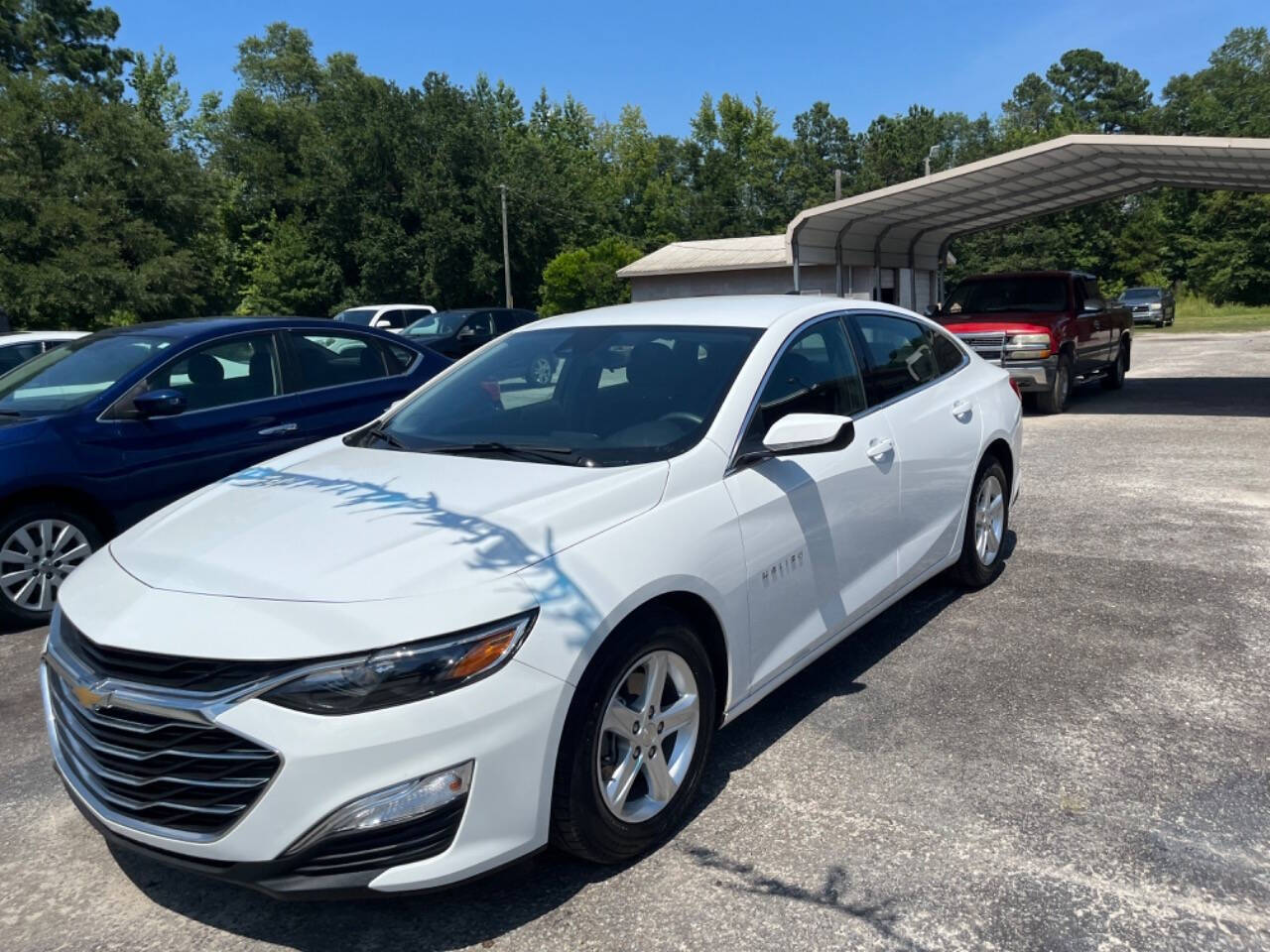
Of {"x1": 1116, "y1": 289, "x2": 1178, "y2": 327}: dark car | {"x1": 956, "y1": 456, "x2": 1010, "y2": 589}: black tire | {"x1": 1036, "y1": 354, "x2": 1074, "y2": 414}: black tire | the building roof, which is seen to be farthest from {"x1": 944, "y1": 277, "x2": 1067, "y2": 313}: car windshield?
{"x1": 1116, "y1": 289, "x2": 1178, "y2": 327}: dark car

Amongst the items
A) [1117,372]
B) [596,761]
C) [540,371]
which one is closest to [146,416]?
[540,371]

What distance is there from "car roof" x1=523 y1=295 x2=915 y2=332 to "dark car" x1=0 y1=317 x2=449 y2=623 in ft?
8.00

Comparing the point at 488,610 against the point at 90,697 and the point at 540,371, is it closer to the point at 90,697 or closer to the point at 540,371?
the point at 90,697

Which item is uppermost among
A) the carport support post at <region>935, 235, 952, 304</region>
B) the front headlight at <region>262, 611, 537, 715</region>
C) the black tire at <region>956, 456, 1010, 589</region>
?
the carport support post at <region>935, 235, 952, 304</region>

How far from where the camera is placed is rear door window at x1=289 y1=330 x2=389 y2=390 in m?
6.82

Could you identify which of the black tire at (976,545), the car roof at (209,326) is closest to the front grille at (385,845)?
the black tire at (976,545)

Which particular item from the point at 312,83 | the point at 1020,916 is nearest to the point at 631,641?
the point at 1020,916

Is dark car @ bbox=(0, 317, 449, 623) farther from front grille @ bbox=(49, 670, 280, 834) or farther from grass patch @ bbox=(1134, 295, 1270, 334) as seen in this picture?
grass patch @ bbox=(1134, 295, 1270, 334)

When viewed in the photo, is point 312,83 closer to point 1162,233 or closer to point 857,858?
point 1162,233

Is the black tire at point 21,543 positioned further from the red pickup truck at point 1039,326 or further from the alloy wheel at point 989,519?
the red pickup truck at point 1039,326

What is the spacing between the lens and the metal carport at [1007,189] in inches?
509

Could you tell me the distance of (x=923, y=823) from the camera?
10.8ft

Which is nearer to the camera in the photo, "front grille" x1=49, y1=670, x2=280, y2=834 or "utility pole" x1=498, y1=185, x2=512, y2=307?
"front grille" x1=49, y1=670, x2=280, y2=834

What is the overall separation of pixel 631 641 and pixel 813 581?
112 cm
